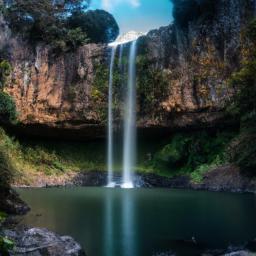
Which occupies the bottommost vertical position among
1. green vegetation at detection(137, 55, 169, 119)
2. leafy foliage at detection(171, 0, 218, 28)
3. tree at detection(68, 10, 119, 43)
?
green vegetation at detection(137, 55, 169, 119)

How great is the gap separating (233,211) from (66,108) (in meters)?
16.1

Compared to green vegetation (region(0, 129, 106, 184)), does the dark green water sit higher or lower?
lower

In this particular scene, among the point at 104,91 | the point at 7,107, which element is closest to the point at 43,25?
the point at 104,91

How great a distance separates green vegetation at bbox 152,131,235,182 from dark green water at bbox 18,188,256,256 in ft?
17.2

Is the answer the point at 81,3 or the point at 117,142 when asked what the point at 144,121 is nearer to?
the point at 117,142

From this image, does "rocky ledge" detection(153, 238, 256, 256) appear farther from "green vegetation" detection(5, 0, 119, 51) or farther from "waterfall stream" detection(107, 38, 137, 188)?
"green vegetation" detection(5, 0, 119, 51)

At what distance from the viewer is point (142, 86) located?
95.0 feet

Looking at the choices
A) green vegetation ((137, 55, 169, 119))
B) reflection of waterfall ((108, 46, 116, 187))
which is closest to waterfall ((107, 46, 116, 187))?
reflection of waterfall ((108, 46, 116, 187))

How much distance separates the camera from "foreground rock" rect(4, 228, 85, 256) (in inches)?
366

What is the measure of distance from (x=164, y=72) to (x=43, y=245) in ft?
66.1

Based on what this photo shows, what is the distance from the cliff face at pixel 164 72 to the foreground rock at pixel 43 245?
1881 centimetres

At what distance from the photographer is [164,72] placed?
28.5 m

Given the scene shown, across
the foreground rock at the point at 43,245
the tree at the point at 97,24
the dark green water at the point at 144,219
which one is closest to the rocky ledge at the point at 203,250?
the dark green water at the point at 144,219

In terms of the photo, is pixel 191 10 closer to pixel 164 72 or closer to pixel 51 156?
pixel 164 72
